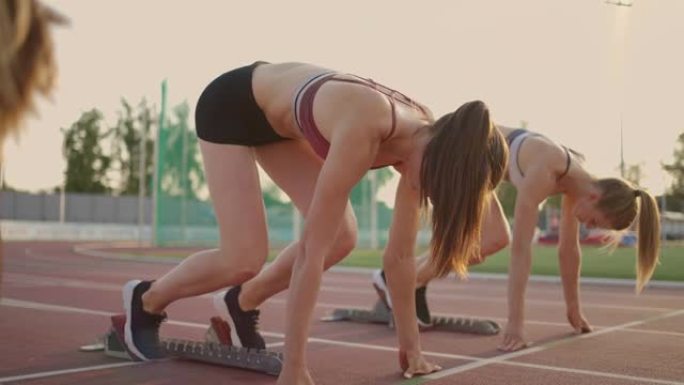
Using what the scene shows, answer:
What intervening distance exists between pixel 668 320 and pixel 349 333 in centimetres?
325

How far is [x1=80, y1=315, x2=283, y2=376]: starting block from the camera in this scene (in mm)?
4020

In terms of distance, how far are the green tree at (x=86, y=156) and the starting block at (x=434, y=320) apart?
6301 cm

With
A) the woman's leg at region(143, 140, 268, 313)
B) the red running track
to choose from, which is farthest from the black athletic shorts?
the red running track

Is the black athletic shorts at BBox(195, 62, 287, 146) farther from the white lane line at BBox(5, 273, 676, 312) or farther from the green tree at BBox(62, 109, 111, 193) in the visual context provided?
the green tree at BBox(62, 109, 111, 193)

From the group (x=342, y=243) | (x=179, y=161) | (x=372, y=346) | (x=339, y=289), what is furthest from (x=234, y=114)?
(x=179, y=161)

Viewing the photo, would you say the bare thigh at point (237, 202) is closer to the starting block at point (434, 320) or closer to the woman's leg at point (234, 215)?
the woman's leg at point (234, 215)

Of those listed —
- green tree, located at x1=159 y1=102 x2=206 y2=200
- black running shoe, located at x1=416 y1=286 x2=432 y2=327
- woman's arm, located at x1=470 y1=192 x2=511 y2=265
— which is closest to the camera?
woman's arm, located at x1=470 y1=192 x2=511 y2=265

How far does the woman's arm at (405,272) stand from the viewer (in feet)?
13.2

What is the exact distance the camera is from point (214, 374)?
13.2ft

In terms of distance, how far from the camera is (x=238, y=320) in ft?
14.5

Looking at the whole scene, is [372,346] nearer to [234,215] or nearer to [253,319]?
[253,319]

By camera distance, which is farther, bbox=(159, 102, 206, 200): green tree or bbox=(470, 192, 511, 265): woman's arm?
bbox=(159, 102, 206, 200): green tree

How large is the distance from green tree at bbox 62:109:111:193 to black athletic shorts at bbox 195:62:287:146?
65249 millimetres

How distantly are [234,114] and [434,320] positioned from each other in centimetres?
298
